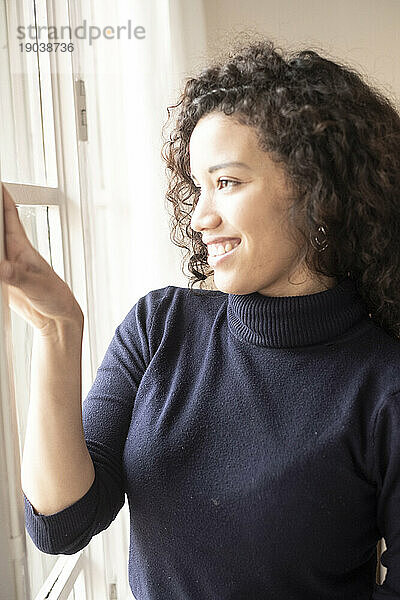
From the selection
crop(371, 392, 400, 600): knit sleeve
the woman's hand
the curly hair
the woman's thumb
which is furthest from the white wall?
the woman's thumb

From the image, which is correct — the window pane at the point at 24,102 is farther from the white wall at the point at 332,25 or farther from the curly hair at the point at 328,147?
the white wall at the point at 332,25

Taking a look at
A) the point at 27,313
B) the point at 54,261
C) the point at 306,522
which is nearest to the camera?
the point at 27,313

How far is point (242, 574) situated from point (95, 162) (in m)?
0.98

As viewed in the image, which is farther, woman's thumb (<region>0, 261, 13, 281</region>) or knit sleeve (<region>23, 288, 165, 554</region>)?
knit sleeve (<region>23, 288, 165, 554</region>)

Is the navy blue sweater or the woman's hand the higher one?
the woman's hand

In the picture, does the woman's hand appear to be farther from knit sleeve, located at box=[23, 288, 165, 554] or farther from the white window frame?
the white window frame

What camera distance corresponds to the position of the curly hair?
3.79 ft

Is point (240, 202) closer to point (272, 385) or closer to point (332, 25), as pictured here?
point (272, 385)

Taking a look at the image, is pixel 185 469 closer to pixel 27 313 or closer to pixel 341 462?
pixel 341 462

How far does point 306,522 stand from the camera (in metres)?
1.15

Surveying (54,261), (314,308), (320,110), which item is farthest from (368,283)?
(54,261)

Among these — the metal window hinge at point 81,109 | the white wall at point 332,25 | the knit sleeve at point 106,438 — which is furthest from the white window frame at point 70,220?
the white wall at point 332,25

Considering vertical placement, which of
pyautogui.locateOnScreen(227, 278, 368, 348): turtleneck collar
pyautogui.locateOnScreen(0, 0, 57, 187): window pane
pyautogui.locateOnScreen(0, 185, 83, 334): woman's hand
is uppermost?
pyautogui.locateOnScreen(0, 0, 57, 187): window pane

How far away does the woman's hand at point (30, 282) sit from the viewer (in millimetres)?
811
